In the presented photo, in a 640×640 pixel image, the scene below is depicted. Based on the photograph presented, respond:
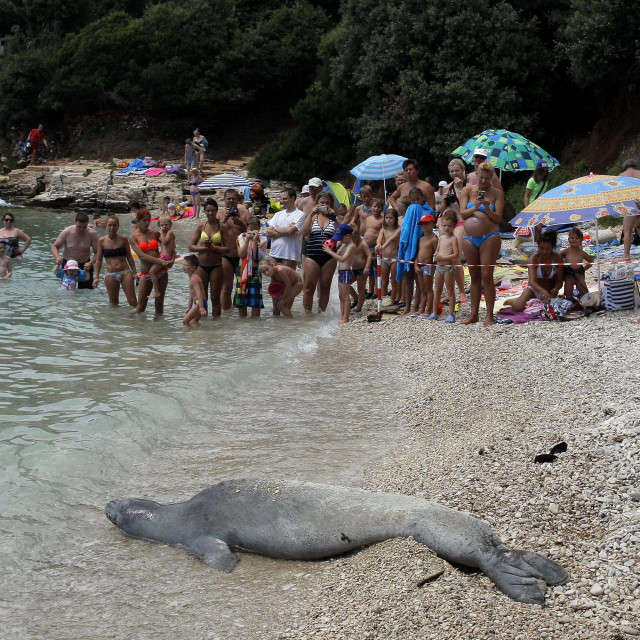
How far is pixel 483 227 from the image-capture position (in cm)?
977

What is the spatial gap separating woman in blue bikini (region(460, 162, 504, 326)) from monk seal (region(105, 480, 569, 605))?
5582 millimetres

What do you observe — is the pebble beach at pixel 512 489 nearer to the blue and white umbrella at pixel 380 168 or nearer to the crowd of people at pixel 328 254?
the crowd of people at pixel 328 254

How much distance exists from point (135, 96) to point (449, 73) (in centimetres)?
1994

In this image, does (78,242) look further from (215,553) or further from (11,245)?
(215,553)

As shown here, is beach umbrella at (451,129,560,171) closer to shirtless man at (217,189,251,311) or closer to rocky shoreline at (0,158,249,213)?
shirtless man at (217,189,251,311)

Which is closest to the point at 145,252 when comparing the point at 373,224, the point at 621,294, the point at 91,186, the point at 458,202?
the point at 373,224

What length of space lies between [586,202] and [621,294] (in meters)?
1.17

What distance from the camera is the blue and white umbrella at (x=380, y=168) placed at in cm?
1537

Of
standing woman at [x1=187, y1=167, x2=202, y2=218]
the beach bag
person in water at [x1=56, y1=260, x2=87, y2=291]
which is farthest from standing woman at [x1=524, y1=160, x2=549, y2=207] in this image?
standing woman at [x1=187, y1=167, x2=202, y2=218]

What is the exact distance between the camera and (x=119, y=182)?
32.6m

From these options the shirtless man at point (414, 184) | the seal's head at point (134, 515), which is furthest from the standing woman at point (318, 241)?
the seal's head at point (134, 515)

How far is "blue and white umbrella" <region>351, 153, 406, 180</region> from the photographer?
50.4ft

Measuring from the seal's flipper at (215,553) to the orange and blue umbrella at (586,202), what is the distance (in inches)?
247

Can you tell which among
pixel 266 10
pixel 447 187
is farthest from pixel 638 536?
pixel 266 10
